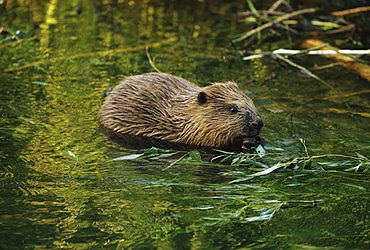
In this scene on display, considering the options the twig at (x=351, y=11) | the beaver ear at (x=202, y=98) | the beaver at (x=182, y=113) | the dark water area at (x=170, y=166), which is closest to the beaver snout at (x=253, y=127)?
the beaver at (x=182, y=113)

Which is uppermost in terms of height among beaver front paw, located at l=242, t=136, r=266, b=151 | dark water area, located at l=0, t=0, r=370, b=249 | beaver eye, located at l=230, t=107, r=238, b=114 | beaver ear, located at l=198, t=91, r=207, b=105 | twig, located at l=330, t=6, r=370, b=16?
twig, located at l=330, t=6, r=370, b=16

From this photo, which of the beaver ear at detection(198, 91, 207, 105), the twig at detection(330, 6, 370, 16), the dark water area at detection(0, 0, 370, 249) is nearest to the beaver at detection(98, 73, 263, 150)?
the beaver ear at detection(198, 91, 207, 105)

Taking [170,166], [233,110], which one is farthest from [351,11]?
[170,166]

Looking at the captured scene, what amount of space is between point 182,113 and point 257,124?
2.77ft

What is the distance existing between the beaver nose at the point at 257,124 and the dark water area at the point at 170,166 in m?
0.21

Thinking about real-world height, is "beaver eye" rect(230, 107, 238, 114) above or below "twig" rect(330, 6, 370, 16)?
below

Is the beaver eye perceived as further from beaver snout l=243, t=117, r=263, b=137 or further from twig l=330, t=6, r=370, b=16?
twig l=330, t=6, r=370, b=16

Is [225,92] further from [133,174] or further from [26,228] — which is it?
[26,228]

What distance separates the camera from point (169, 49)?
328 inches

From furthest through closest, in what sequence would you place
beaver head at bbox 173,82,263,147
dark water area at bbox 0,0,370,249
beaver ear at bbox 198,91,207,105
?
beaver ear at bbox 198,91,207,105 → beaver head at bbox 173,82,263,147 → dark water area at bbox 0,0,370,249

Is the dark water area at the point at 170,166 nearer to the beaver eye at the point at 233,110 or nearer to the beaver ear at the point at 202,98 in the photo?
the beaver eye at the point at 233,110

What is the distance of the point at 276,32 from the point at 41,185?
6123 millimetres

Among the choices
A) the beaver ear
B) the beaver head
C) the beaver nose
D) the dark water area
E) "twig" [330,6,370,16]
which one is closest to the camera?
the dark water area

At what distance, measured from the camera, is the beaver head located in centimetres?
525
